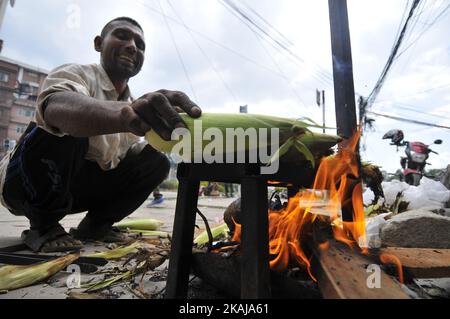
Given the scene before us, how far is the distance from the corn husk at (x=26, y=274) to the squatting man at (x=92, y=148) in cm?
47

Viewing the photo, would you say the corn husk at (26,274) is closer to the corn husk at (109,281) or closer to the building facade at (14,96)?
the corn husk at (109,281)

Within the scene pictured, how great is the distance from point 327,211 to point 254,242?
44 cm

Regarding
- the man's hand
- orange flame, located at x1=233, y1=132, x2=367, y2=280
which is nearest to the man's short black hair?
the man's hand

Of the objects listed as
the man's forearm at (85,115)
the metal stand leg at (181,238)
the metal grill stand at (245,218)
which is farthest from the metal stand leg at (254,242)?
the man's forearm at (85,115)

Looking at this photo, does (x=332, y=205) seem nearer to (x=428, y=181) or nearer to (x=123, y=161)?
(x=123, y=161)

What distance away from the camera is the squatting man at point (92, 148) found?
0.80m

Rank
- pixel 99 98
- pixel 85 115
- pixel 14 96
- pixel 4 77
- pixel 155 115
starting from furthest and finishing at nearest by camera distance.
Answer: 1. pixel 14 96
2. pixel 4 77
3. pixel 99 98
4. pixel 85 115
5. pixel 155 115

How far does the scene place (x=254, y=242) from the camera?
0.77 metres

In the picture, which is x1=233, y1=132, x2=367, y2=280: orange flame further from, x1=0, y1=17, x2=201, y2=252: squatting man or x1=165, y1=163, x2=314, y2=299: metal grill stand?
x1=0, y1=17, x2=201, y2=252: squatting man

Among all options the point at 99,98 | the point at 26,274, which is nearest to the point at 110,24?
the point at 99,98

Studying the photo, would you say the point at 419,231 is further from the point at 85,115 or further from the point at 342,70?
the point at 85,115

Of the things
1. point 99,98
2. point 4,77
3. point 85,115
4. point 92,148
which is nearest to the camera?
point 85,115

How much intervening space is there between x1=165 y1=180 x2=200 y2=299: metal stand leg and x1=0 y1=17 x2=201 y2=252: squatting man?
11.6 inches
